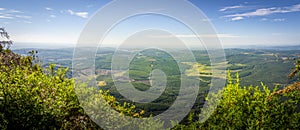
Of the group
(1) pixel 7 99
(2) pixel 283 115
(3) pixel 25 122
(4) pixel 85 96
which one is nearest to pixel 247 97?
(2) pixel 283 115

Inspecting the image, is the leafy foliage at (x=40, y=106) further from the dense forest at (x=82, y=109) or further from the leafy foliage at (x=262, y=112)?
the leafy foliage at (x=262, y=112)

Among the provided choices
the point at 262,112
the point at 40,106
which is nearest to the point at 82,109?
the point at 40,106

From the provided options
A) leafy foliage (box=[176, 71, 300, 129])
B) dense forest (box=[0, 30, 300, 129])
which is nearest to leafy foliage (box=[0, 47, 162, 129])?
dense forest (box=[0, 30, 300, 129])

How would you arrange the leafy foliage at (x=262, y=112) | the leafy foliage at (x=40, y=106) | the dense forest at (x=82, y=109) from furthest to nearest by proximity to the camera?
the leafy foliage at (x=262, y=112), the dense forest at (x=82, y=109), the leafy foliage at (x=40, y=106)

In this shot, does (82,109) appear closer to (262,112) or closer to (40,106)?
(40,106)

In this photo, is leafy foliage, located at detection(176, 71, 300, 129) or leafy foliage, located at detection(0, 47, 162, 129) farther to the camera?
leafy foliage, located at detection(176, 71, 300, 129)

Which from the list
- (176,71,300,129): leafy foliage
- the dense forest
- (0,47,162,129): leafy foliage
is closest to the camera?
(0,47,162,129): leafy foliage

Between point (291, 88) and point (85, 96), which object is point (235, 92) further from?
point (85, 96)

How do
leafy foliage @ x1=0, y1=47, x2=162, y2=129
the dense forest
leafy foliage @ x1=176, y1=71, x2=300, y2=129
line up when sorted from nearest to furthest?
leafy foliage @ x1=0, y1=47, x2=162, y2=129 → the dense forest → leafy foliage @ x1=176, y1=71, x2=300, y2=129

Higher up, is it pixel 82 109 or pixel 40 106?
pixel 40 106

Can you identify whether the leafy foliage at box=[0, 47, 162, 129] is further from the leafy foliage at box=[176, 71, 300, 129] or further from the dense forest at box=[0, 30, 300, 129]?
the leafy foliage at box=[176, 71, 300, 129]

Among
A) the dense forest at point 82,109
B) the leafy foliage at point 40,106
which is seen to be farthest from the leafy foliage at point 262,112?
the leafy foliage at point 40,106
